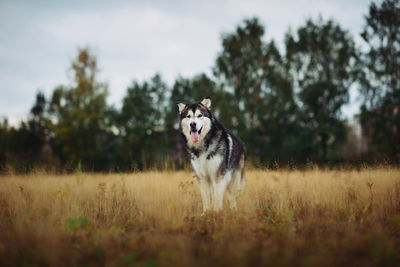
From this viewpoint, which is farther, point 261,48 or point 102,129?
point 102,129

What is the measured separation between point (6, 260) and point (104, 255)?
39.9 inches

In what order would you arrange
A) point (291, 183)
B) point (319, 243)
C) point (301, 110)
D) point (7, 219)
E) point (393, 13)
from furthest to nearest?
1. point (301, 110)
2. point (393, 13)
3. point (291, 183)
4. point (7, 219)
5. point (319, 243)

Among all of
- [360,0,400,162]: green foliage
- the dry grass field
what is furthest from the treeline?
the dry grass field

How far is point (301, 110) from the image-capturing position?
70.7 feet

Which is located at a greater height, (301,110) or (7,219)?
(301,110)

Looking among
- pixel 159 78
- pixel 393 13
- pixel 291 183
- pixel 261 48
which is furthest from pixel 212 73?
pixel 291 183

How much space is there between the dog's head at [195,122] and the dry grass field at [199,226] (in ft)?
4.58

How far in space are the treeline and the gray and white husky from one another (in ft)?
45.2

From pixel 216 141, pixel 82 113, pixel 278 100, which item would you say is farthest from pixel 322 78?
pixel 82 113

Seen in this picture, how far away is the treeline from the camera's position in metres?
18.3

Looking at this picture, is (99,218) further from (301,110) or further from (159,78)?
(159,78)

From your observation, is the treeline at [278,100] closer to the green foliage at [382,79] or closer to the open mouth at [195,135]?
the green foliage at [382,79]

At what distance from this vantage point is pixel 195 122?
4.96 metres

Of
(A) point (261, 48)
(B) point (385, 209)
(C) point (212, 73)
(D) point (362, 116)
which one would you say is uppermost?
(A) point (261, 48)
